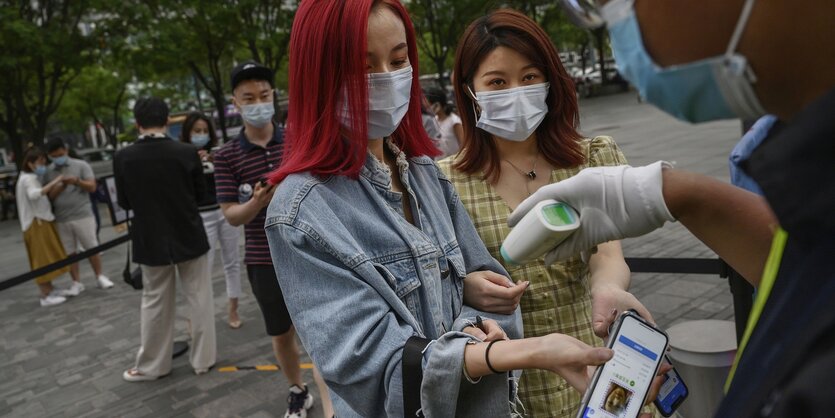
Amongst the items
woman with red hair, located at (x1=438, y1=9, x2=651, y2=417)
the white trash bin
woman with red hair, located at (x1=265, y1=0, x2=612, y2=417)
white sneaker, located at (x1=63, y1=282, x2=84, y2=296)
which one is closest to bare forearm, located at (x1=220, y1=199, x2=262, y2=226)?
woman with red hair, located at (x1=438, y1=9, x2=651, y2=417)

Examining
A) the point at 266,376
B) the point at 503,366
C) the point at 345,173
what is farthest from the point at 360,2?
the point at 266,376

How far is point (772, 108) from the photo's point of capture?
0.83 metres

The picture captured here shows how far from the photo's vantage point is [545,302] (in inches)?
83.1

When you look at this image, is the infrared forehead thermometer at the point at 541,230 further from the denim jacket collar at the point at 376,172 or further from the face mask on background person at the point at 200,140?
the face mask on background person at the point at 200,140

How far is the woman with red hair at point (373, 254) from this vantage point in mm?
1396

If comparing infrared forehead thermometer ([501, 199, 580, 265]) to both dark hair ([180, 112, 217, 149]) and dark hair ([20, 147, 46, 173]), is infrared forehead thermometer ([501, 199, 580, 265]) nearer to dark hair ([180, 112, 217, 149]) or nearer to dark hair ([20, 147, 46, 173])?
dark hair ([180, 112, 217, 149])

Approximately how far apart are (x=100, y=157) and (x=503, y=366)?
3553 centimetres

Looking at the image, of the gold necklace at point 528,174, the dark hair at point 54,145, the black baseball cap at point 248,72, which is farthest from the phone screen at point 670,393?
the dark hair at point 54,145

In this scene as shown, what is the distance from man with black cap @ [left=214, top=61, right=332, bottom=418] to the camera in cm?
388

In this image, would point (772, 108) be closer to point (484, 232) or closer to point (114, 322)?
point (484, 232)

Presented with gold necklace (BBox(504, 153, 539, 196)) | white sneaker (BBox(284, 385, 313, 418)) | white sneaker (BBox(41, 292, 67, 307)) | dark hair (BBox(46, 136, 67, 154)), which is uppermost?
gold necklace (BBox(504, 153, 539, 196))

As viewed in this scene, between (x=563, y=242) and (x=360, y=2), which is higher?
(x=360, y=2)

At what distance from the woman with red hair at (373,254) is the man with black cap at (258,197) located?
2.09m

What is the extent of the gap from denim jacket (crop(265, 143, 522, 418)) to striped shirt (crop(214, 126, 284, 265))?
2.50 m
